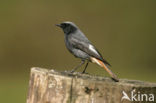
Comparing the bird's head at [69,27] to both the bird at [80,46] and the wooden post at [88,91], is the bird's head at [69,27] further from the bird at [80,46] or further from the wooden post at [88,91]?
the wooden post at [88,91]

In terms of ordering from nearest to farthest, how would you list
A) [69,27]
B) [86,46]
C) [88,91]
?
1. [88,91]
2. [86,46]
3. [69,27]

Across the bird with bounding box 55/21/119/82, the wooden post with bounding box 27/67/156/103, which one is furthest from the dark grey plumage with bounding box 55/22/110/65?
the wooden post with bounding box 27/67/156/103

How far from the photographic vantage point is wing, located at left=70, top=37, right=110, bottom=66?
583 cm

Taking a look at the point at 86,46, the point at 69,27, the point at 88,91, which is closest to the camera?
the point at 88,91

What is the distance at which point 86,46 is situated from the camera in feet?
19.5

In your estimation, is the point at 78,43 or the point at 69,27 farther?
the point at 69,27

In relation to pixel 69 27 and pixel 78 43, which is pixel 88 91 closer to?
pixel 78 43

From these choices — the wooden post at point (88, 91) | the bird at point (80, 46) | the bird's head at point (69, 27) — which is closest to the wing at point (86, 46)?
the bird at point (80, 46)

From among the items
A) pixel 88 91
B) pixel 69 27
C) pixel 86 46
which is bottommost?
pixel 88 91

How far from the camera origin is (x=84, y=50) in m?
5.97

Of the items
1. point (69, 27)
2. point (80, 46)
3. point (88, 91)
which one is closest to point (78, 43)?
point (80, 46)

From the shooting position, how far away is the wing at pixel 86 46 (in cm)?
583

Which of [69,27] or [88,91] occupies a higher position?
[69,27]

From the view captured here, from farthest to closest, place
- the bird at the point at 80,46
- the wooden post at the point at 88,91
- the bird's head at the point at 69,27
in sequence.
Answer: the bird's head at the point at 69,27 < the bird at the point at 80,46 < the wooden post at the point at 88,91
